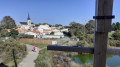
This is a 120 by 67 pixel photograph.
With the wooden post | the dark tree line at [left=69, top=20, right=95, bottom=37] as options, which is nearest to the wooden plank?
the wooden post

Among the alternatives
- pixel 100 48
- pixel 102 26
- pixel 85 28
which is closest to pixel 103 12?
pixel 102 26

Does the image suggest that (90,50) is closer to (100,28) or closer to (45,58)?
(100,28)

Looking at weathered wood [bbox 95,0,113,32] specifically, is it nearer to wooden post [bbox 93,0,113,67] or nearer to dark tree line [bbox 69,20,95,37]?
wooden post [bbox 93,0,113,67]

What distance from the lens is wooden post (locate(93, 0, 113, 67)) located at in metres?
0.50

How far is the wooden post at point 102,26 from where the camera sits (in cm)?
50

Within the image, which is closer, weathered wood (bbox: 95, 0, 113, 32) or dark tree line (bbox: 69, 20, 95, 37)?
weathered wood (bbox: 95, 0, 113, 32)

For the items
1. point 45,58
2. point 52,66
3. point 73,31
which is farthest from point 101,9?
point 73,31

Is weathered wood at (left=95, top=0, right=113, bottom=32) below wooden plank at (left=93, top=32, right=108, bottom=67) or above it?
above

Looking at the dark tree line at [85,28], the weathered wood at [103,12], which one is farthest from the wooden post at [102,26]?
the dark tree line at [85,28]

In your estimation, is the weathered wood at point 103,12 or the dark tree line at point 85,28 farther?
the dark tree line at point 85,28

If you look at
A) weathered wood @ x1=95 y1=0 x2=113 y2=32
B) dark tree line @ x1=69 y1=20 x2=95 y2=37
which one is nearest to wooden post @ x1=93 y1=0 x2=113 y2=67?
weathered wood @ x1=95 y1=0 x2=113 y2=32

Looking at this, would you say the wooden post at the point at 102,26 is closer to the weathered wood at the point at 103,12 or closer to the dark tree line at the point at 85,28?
the weathered wood at the point at 103,12

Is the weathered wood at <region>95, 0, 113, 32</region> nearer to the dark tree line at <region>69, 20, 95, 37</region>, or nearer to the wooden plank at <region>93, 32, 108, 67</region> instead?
the wooden plank at <region>93, 32, 108, 67</region>

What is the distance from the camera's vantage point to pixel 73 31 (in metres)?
14.7
